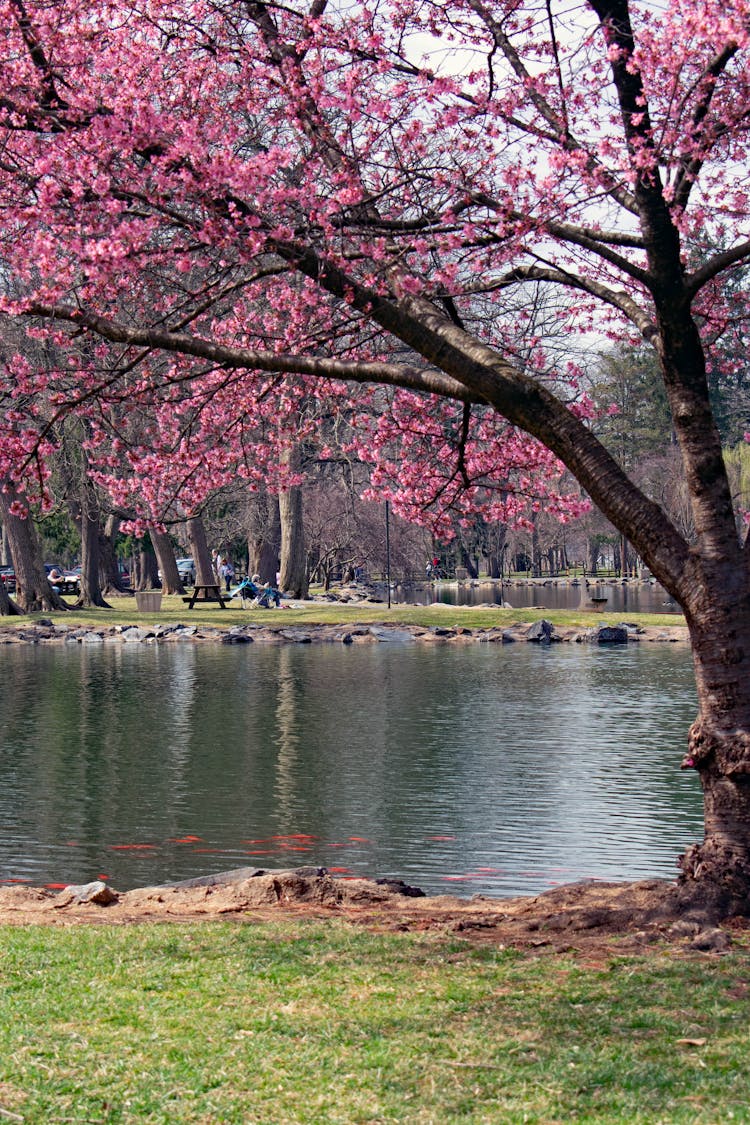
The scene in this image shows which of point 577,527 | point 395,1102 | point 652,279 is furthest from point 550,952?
point 577,527

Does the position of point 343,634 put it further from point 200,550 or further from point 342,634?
point 200,550

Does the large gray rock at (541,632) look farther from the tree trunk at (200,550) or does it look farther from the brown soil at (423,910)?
the brown soil at (423,910)

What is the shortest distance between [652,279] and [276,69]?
309 cm

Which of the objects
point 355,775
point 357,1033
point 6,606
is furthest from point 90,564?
point 357,1033

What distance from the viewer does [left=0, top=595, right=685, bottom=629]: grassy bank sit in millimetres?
36938

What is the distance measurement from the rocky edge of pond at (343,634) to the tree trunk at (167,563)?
12033 millimetres

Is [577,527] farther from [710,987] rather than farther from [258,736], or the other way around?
[710,987]

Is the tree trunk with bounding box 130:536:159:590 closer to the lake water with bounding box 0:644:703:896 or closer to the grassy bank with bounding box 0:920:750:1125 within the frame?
the lake water with bounding box 0:644:703:896

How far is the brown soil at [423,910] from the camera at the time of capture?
23.7 feet

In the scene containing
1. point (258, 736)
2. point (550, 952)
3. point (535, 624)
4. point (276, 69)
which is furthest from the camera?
point (535, 624)

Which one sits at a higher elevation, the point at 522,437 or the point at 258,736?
the point at 522,437

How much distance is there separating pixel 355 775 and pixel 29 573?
28294mm

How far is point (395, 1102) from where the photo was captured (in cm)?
445

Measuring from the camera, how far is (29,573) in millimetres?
41125
